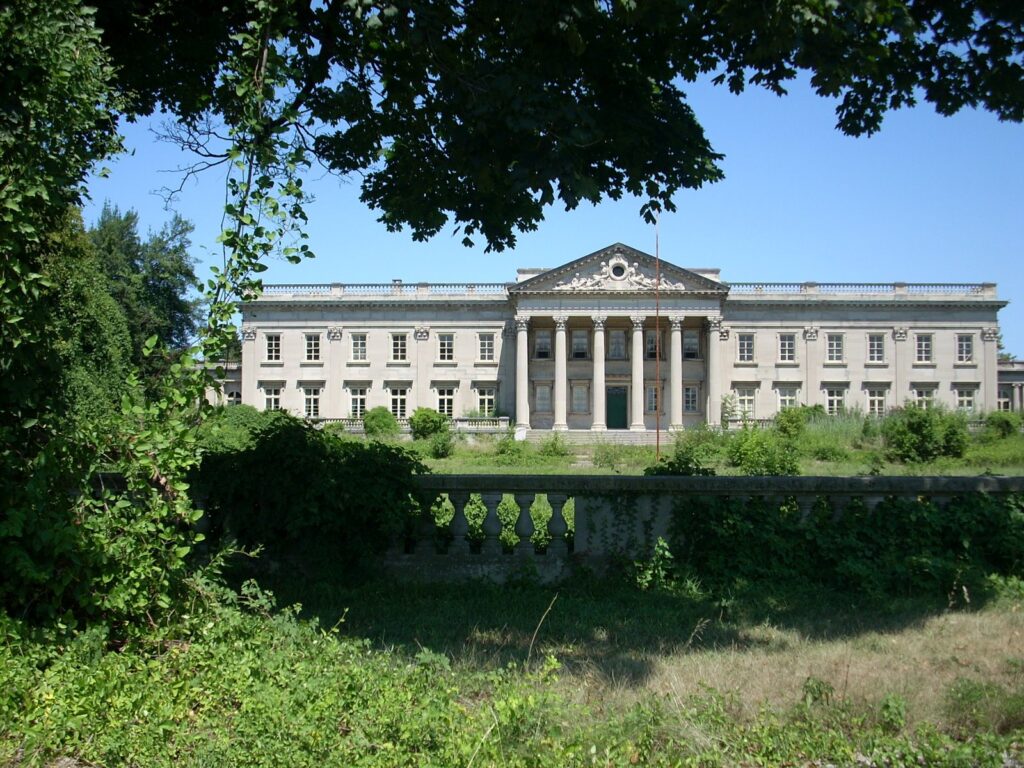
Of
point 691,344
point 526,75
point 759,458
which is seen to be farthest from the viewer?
point 691,344

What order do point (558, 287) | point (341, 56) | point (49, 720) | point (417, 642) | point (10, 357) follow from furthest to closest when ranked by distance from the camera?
1. point (558, 287)
2. point (341, 56)
3. point (417, 642)
4. point (10, 357)
5. point (49, 720)

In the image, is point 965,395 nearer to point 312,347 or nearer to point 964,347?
point 964,347

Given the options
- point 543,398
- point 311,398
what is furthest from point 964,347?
point 311,398

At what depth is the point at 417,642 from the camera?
16.5 feet

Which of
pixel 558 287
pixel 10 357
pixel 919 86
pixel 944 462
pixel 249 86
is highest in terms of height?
pixel 558 287

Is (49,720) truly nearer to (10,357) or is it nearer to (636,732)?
(10,357)

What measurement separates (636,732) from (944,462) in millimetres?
29573

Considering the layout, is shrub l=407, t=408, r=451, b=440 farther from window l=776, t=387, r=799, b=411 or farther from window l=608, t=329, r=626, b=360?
window l=776, t=387, r=799, b=411

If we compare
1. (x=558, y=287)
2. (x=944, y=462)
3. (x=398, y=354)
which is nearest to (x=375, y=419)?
(x=398, y=354)

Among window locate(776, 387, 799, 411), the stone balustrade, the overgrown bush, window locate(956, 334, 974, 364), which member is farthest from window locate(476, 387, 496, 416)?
the stone balustrade

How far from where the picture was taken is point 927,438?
30.5 meters

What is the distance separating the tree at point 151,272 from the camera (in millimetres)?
44500

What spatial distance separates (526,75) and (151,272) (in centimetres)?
4890

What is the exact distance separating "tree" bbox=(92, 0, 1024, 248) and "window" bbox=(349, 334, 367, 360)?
47.8 m
